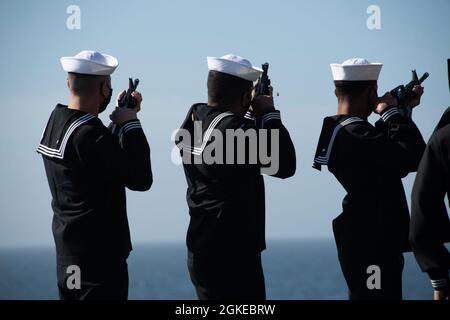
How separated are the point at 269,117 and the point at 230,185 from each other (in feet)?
2.30

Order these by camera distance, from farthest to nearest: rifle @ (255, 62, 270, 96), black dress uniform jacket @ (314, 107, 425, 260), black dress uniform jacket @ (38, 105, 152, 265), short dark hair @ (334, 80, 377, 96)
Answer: short dark hair @ (334, 80, 377, 96) → rifle @ (255, 62, 270, 96) → black dress uniform jacket @ (314, 107, 425, 260) → black dress uniform jacket @ (38, 105, 152, 265)

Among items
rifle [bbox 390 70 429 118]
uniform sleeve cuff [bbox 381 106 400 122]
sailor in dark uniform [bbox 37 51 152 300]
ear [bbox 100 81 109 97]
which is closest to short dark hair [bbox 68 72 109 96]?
ear [bbox 100 81 109 97]

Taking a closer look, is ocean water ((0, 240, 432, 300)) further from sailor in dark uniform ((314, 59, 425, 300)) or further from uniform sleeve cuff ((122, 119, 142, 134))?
uniform sleeve cuff ((122, 119, 142, 134))

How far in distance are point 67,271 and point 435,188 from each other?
11.2 feet

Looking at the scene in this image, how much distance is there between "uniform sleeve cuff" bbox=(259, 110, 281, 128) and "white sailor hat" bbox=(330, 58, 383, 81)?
3.28ft

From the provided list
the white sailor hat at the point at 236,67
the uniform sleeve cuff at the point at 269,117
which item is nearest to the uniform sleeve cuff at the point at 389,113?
the uniform sleeve cuff at the point at 269,117

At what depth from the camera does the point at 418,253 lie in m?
7.91

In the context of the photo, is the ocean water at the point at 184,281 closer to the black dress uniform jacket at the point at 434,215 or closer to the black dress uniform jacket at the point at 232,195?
the black dress uniform jacket at the point at 232,195

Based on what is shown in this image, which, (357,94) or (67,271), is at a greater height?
(357,94)

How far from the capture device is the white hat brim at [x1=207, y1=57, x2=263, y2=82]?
396 inches

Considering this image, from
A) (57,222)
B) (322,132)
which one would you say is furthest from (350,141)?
(57,222)

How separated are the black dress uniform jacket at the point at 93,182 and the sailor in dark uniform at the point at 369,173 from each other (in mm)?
1991

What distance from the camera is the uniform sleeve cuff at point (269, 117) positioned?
32.6 feet

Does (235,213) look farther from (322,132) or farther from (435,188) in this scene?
(435,188)
